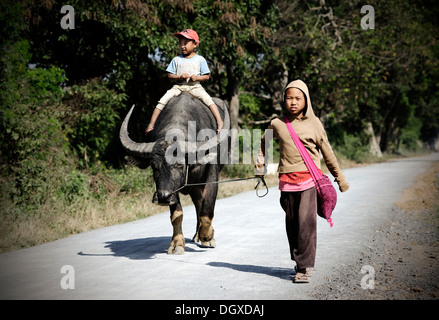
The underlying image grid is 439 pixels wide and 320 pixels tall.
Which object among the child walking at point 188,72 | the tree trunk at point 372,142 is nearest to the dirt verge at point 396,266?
the child walking at point 188,72

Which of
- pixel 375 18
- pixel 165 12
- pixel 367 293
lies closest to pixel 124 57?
pixel 165 12

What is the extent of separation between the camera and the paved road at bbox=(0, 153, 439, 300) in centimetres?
441

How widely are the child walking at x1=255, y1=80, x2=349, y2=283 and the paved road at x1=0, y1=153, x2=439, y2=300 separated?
352 millimetres

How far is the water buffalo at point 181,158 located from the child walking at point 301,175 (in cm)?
137

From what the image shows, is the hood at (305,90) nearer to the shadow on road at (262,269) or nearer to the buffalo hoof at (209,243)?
the shadow on road at (262,269)

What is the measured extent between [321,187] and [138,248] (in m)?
3.15

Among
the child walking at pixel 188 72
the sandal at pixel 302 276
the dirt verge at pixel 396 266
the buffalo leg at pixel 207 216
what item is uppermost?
the child walking at pixel 188 72

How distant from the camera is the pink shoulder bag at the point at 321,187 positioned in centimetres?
473

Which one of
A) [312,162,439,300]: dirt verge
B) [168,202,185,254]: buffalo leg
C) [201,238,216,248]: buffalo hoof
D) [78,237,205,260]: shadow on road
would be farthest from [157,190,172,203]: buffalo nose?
[312,162,439,300]: dirt verge

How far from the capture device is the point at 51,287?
4.57 meters

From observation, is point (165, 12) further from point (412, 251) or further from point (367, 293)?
point (367, 293)

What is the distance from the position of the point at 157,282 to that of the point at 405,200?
8116 millimetres

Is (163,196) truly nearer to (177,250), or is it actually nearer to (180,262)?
(180,262)

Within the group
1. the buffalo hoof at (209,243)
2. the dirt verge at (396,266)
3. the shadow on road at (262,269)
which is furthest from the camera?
the buffalo hoof at (209,243)
